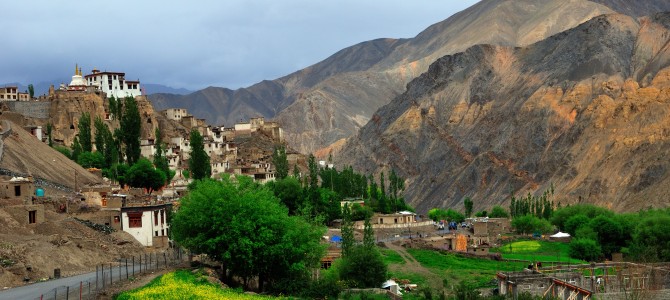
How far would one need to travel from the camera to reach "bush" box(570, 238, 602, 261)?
2909 inches

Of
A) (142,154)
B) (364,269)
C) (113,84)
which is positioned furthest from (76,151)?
(364,269)

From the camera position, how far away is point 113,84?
117 meters

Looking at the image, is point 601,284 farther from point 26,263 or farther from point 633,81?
point 633,81

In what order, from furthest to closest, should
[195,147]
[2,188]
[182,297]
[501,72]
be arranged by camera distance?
1. [501,72]
2. [195,147]
3. [2,188]
4. [182,297]

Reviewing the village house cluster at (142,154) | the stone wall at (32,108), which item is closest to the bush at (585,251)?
the village house cluster at (142,154)

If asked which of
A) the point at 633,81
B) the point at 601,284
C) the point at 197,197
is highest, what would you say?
the point at 633,81

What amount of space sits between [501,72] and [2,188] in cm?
14197

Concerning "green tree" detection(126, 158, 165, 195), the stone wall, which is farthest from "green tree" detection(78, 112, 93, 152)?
the stone wall

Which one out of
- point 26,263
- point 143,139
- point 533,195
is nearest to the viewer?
point 26,263

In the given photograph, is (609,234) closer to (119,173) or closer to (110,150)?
(119,173)

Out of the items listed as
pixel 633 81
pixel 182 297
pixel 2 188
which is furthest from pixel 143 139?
pixel 633 81

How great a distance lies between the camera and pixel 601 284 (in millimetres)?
50812

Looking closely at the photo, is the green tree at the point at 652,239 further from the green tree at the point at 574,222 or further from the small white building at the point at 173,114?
the small white building at the point at 173,114

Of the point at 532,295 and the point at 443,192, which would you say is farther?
the point at 443,192
